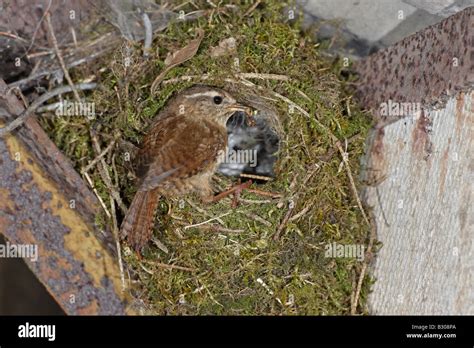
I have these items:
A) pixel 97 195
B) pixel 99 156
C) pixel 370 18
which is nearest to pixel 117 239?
pixel 97 195

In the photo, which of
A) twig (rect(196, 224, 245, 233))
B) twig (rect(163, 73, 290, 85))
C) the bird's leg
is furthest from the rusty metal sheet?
twig (rect(196, 224, 245, 233))

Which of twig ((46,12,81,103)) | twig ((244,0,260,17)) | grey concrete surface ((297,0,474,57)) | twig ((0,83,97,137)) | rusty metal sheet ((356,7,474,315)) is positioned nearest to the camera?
rusty metal sheet ((356,7,474,315))

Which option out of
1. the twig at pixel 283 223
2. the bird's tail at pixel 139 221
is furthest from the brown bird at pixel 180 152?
the twig at pixel 283 223

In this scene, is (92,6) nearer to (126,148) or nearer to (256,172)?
(126,148)

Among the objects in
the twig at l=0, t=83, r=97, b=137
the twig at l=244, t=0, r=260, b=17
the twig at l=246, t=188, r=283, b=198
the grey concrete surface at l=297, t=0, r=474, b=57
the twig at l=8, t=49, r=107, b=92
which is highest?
the twig at l=244, t=0, r=260, b=17

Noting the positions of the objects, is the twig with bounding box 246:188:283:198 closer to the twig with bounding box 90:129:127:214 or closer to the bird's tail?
the bird's tail
